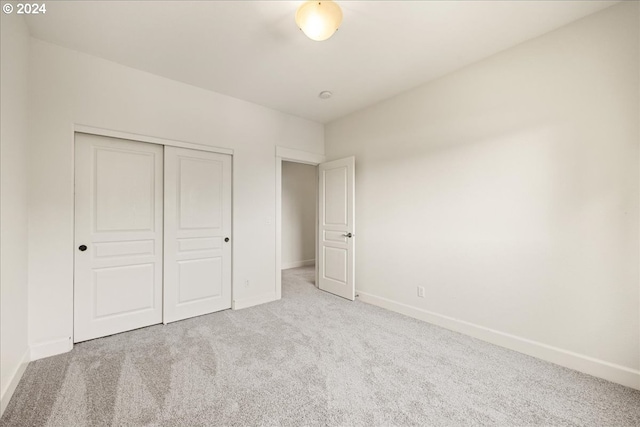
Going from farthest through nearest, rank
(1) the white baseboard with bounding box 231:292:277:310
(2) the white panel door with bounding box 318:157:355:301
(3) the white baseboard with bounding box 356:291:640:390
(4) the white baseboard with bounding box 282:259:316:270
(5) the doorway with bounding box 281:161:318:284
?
(5) the doorway with bounding box 281:161:318:284
(4) the white baseboard with bounding box 282:259:316:270
(2) the white panel door with bounding box 318:157:355:301
(1) the white baseboard with bounding box 231:292:277:310
(3) the white baseboard with bounding box 356:291:640:390

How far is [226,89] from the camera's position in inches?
125

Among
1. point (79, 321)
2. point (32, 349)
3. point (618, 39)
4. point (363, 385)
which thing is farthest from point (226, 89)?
point (618, 39)

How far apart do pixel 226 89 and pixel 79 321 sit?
285 centimetres

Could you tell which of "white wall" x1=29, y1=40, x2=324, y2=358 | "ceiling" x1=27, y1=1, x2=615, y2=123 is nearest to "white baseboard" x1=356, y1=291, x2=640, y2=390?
"white wall" x1=29, y1=40, x2=324, y2=358

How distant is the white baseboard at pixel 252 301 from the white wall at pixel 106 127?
0.05 feet

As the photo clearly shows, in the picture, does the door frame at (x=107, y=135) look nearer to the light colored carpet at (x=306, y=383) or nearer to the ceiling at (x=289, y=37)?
the light colored carpet at (x=306, y=383)

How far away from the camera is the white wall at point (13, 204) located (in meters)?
1.65

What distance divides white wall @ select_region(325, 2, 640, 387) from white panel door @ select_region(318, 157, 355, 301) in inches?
24.0

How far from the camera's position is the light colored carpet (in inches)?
60.8

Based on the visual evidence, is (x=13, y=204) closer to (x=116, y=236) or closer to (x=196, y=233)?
(x=116, y=236)

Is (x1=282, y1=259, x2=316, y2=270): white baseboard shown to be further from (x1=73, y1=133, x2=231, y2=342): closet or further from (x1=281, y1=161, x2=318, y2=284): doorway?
(x1=73, y1=133, x2=231, y2=342): closet

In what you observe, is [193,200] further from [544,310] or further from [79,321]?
[544,310]

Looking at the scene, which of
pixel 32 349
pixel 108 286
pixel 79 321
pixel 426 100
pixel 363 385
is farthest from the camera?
pixel 426 100

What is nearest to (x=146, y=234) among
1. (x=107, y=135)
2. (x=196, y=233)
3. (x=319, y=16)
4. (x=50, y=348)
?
(x=196, y=233)
